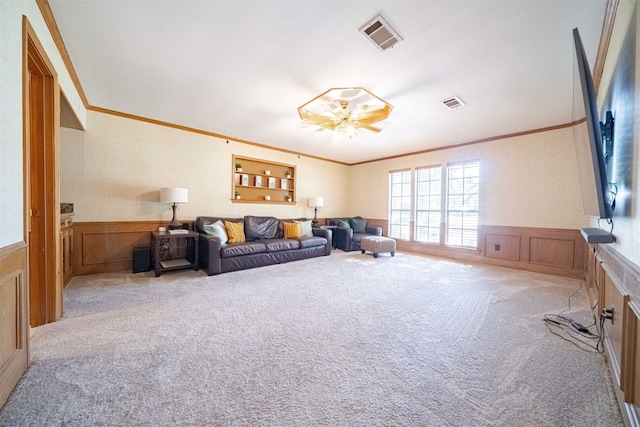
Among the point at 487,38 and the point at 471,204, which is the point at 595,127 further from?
the point at 471,204

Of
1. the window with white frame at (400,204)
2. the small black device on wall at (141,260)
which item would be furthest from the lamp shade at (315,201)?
the small black device on wall at (141,260)

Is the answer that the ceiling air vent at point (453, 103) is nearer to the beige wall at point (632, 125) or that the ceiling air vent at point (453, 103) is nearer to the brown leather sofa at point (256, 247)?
the beige wall at point (632, 125)

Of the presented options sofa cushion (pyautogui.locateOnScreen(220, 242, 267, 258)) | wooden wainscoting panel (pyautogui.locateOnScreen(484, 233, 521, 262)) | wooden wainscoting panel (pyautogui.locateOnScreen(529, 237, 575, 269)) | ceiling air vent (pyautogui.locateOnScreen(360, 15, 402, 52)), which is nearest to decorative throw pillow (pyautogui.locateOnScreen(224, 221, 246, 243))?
sofa cushion (pyautogui.locateOnScreen(220, 242, 267, 258))

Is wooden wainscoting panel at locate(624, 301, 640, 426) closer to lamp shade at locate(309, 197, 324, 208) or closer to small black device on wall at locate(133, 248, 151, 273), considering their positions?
small black device on wall at locate(133, 248, 151, 273)

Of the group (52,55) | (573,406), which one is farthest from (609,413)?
(52,55)

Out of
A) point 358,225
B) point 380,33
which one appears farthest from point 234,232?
point 380,33

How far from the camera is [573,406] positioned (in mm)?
1318

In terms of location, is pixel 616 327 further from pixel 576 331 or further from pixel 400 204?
pixel 400 204

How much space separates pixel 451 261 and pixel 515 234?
122 cm

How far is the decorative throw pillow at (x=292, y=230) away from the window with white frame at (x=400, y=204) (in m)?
2.76

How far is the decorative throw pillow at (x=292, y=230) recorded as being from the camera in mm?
5289

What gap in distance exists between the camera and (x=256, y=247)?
423cm

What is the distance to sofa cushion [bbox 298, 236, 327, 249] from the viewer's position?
16.2ft

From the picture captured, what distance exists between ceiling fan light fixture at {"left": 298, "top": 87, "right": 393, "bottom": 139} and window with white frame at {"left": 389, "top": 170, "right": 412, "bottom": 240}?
9.08 ft
